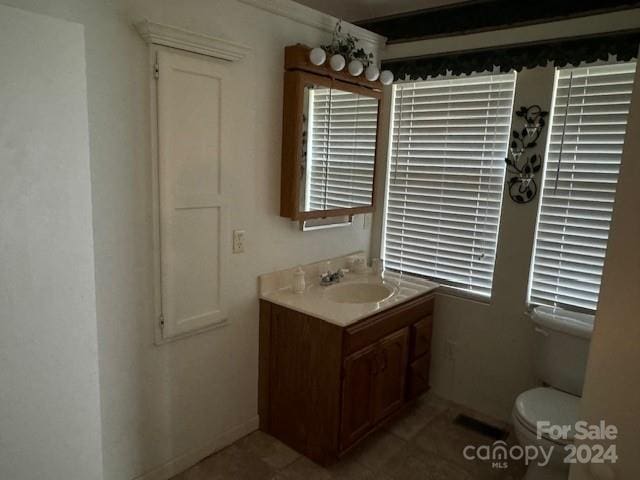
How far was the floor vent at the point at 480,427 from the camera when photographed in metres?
2.57

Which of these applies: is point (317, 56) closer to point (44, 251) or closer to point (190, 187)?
point (190, 187)

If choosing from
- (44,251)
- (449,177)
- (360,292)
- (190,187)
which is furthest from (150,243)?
(449,177)

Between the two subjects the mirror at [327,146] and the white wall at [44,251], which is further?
the mirror at [327,146]

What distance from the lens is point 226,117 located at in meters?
2.07

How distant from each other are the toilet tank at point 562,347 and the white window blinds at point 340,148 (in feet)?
4.23

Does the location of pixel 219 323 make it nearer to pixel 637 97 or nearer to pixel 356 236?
pixel 356 236

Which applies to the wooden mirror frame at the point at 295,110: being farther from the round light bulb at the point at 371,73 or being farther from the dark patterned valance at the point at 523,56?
the dark patterned valance at the point at 523,56

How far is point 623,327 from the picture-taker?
73cm

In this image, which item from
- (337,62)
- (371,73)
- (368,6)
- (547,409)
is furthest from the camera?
(368,6)

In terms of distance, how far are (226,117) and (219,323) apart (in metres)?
1.03

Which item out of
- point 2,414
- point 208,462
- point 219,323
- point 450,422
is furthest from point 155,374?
point 450,422

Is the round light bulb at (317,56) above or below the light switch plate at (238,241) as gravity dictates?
above

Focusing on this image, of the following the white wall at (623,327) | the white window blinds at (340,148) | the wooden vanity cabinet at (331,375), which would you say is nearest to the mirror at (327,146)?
the white window blinds at (340,148)

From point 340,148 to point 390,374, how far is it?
1.39m
